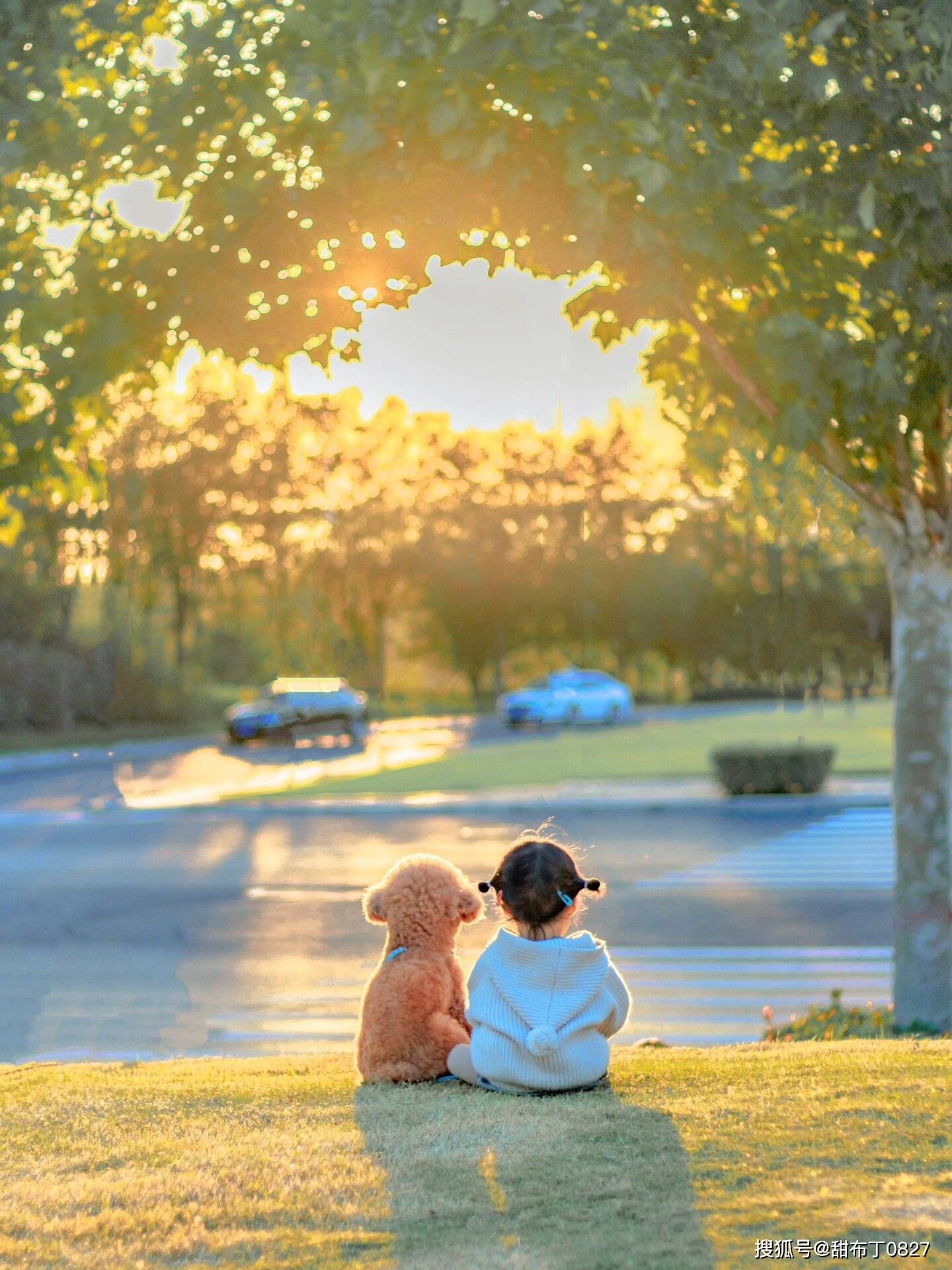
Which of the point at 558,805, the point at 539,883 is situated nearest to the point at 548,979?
the point at 539,883

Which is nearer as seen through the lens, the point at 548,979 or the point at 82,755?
the point at 548,979

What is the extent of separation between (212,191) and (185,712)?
46278 millimetres

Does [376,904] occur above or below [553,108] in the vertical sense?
below

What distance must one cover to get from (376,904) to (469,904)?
321 millimetres

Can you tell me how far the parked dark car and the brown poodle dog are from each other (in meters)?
40.1

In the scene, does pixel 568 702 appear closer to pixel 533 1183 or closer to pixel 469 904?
pixel 469 904

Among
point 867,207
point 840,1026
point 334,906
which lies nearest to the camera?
point 867,207

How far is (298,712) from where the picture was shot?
154 ft

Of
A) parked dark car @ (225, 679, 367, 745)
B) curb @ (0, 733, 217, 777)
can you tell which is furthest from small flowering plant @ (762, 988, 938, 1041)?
parked dark car @ (225, 679, 367, 745)

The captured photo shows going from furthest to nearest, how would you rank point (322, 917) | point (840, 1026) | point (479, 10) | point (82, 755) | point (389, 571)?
1. point (389, 571)
2. point (82, 755)
3. point (322, 917)
4. point (840, 1026)
5. point (479, 10)

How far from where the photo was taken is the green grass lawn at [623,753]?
28.9 meters

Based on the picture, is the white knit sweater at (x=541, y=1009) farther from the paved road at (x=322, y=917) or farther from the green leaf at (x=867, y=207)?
the paved road at (x=322, y=917)

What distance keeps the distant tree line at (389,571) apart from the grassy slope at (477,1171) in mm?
22212

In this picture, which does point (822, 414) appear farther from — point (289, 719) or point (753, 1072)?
point (289, 719)
